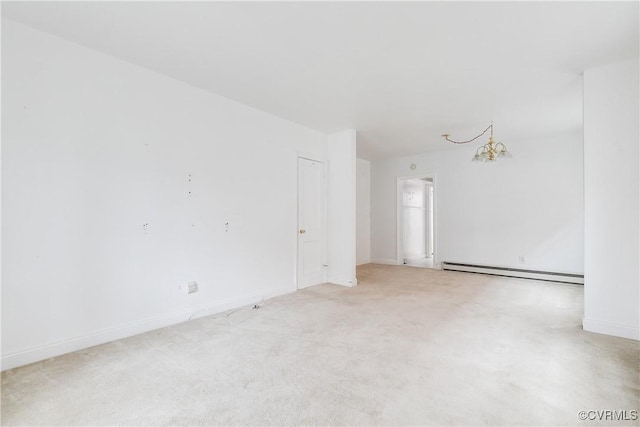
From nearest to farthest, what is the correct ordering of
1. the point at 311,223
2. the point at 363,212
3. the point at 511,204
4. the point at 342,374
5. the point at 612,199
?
the point at 342,374 → the point at 612,199 → the point at 311,223 → the point at 511,204 → the point at 363,212

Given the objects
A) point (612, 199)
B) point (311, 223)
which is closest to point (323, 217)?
point (311, 223)

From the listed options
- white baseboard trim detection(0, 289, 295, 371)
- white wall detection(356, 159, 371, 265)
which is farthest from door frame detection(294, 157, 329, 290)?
white wall detection(356, 159, 371, 265)

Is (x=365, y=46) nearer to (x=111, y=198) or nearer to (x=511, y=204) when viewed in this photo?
(x=111, y=198)

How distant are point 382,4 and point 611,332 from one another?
347 cm

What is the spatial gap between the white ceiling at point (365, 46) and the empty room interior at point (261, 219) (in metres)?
0.02

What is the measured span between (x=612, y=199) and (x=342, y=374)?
295 cm

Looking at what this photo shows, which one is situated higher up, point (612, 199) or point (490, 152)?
point (490, 152)

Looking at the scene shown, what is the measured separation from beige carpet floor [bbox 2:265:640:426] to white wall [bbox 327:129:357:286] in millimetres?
1497

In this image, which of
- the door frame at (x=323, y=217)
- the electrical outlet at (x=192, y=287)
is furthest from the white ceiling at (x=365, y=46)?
the electrical outlet at (x=192, y=287)

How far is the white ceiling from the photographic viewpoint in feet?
6.88

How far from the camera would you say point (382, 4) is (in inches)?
79.5

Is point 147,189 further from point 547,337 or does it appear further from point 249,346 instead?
point 547,337

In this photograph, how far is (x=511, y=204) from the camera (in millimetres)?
5633

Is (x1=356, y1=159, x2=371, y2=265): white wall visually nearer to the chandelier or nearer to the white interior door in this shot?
the white interior door
